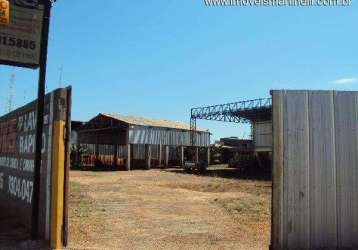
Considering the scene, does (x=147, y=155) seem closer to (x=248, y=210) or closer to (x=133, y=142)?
(x=133, y=142)

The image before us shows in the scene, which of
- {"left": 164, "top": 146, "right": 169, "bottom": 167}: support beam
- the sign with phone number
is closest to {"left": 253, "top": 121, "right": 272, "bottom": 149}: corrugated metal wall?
{"left": 164, "top": 146, "right": 169, "bottom": 167}: support beam

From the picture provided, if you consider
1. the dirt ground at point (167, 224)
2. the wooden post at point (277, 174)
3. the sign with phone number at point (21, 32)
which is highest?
the sign with phone number at point (21, 32)

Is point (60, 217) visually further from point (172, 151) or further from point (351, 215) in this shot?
point (172, 151)

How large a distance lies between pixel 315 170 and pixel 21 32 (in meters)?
5.63

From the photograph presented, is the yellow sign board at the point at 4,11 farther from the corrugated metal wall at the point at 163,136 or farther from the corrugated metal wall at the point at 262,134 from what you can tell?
the corrugated metal wall at the point at 262,134

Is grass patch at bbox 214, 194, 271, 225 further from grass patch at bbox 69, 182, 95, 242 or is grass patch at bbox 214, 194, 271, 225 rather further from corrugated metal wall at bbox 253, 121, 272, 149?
corrugated metal wall at bbox 253, 121, 272, 149

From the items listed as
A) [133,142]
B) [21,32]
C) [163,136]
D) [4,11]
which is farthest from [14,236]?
[163,136]

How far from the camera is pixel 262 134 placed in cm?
A: 4841

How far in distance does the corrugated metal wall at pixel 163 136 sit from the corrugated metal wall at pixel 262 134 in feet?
25.9

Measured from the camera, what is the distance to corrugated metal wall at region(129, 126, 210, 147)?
47281 mm

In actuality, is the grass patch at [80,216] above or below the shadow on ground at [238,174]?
below

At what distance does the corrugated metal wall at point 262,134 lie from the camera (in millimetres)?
47281

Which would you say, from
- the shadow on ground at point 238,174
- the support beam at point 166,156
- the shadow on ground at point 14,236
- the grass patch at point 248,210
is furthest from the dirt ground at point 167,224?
the support beam at point 166,156

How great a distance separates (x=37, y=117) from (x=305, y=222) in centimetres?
480
